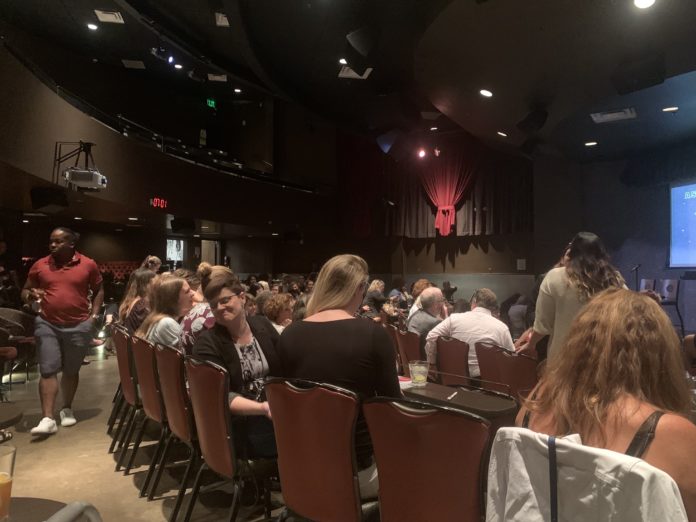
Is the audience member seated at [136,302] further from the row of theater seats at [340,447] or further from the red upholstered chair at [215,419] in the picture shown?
the red upholstered chair at [215,419]

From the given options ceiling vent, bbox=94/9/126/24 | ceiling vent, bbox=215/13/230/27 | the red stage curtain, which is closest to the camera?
ceiling vent, bbox=215/13/230/27

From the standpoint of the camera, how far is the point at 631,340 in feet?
4.24

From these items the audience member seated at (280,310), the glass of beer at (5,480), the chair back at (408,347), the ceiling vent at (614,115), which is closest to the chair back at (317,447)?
the glass of beer at (5,480)

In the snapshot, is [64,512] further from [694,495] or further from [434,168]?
[434,168]

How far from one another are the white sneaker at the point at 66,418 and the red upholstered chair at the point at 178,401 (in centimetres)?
216

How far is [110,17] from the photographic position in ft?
29.4

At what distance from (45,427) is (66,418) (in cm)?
29

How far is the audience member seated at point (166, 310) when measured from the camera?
354cm

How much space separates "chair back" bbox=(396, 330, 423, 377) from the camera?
4.28 metres

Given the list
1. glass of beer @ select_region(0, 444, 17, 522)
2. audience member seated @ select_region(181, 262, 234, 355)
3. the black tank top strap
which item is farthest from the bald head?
glass of beer @ select_region(0, 444, 17, 522)

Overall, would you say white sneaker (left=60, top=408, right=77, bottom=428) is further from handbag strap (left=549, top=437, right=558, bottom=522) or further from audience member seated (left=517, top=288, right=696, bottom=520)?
handbag strap (left=549, top=437, right=558, bottom=522)

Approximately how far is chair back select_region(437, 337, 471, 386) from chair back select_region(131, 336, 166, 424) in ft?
6.27

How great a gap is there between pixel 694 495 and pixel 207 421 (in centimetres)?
193

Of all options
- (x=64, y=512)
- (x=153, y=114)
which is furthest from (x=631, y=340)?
(x=153, y=114)
